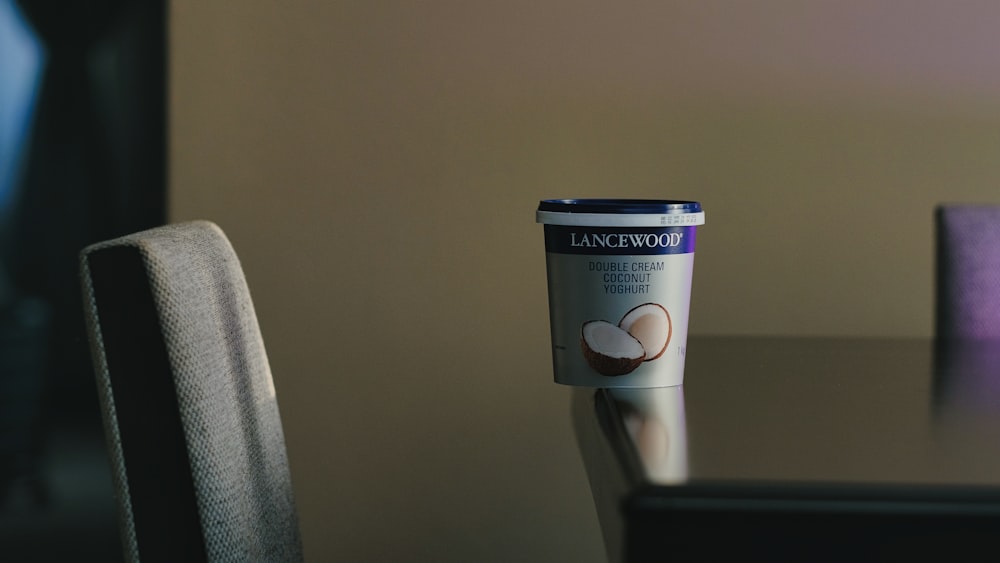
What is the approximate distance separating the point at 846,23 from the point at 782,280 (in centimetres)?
42

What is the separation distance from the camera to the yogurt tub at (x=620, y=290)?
0.91 m

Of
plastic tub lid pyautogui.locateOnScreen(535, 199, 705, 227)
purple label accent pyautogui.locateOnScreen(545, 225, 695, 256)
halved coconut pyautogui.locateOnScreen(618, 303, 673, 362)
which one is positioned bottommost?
halved coconut pyautogui.locateOnScreen(618, 303, 673, 362)

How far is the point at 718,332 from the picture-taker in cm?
176

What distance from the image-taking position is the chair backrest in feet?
4.68

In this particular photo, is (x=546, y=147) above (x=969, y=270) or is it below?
above

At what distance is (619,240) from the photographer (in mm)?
918

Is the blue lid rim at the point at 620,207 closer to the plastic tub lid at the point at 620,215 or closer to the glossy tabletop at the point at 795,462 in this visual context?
the plastic tub lid at the point at 620,215

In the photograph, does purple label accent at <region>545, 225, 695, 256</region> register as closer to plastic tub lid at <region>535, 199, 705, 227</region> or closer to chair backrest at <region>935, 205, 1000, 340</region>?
plastic tub lid at <region>535, 199, 705, 227</region>

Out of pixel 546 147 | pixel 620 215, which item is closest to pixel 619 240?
pixel 620 215

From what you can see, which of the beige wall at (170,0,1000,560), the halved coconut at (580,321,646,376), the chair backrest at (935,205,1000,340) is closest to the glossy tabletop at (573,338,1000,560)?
the halved coconut at (580,321,646,376)

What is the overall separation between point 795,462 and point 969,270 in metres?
0.95

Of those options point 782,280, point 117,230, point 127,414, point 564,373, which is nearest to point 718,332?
point 782,280

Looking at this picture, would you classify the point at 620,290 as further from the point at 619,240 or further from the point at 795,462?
the point at 795,462

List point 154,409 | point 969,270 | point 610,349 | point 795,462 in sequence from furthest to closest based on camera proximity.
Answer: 1. point 969,270
2. point 610,349
3. point 154,409
4. point 795,462
